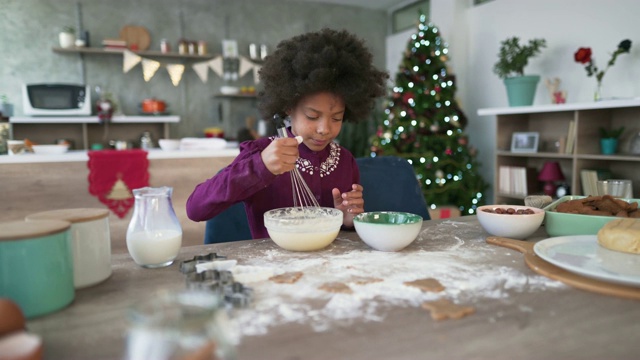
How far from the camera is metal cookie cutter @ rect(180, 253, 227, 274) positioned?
845 mm

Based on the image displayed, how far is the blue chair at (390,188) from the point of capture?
5.49 feet

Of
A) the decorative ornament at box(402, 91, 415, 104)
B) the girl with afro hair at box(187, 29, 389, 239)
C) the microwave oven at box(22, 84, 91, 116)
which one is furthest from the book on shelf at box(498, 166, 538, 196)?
the microwave oven at box(22, 84, 91, 116)

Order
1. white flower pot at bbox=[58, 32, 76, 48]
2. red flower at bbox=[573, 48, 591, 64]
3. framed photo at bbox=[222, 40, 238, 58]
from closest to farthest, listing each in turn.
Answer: red flower at bbox=[573, 48, 591, 64] → white flower pot at bbox=[58, 32, 76, 48] → framed photo at bbox=[222, 40, 238, 58]

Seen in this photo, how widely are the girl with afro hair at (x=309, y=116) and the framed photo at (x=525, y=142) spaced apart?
2.64m

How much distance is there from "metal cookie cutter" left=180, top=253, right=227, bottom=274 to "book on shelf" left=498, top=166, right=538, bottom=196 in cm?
345

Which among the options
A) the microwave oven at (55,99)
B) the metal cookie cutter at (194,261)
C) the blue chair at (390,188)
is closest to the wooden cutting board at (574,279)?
the metal cookie cutter at (194,261)

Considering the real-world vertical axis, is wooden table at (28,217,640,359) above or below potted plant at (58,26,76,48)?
below

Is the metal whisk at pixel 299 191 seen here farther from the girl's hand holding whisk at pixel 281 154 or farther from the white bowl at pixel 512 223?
the white bowl at pixel 512 223

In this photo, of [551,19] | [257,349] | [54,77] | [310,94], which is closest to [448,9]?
[551,19]

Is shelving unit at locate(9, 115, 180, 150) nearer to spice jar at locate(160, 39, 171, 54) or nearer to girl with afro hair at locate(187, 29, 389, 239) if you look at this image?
spice jar at locate(160, 39, 171, 54)

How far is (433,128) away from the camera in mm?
4211

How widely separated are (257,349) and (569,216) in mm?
891

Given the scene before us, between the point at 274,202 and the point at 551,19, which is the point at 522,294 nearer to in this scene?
the point at 274,202

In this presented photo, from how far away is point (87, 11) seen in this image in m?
5.31
